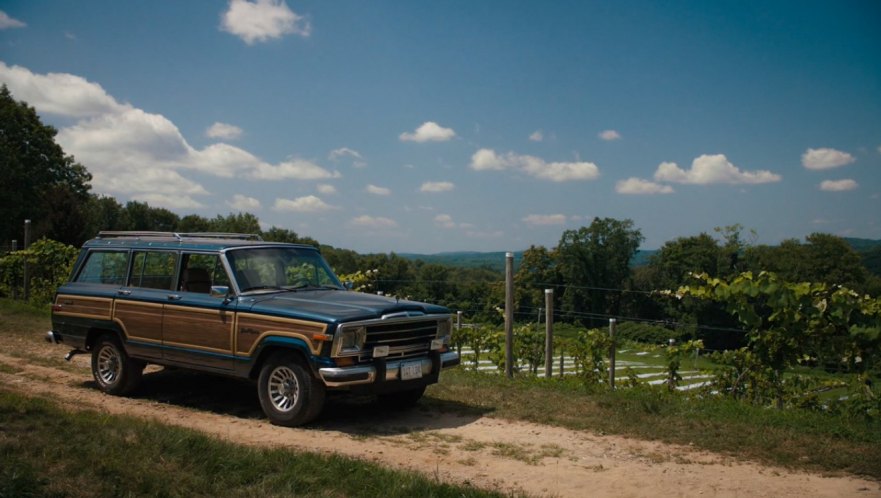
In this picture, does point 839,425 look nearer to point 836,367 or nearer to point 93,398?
point 836,367

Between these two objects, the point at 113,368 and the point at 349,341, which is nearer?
the point at 349,341

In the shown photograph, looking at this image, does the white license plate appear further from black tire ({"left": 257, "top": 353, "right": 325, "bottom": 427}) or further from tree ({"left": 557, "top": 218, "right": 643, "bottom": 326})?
tree ({"left": 557, "top": 218, "right": 643, "bottom": 326})

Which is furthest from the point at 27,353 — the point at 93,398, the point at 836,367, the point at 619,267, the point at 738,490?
the point at 619,267

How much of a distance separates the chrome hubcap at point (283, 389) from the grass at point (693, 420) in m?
2.07

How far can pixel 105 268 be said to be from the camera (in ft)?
31.6

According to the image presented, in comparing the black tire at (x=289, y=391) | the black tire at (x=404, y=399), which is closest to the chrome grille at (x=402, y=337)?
the black tire at (x=289, y=391)

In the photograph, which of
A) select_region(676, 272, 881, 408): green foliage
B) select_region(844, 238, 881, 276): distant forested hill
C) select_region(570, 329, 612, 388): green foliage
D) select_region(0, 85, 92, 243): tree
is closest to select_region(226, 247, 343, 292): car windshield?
select_region(570, 329, 612, 388): green foliage

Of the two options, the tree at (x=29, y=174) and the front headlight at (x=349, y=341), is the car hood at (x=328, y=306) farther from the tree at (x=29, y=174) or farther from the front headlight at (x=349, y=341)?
the tree at (x=29, y=174)

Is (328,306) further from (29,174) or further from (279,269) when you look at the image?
(29,174)

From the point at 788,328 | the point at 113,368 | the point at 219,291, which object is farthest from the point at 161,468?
the point at 788,328

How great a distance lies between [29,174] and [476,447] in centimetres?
5798

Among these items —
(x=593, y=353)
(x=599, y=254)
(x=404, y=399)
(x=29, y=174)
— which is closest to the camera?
(x=404, y=399)

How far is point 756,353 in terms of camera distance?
8.97 m

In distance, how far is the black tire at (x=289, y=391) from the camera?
24.1ft
